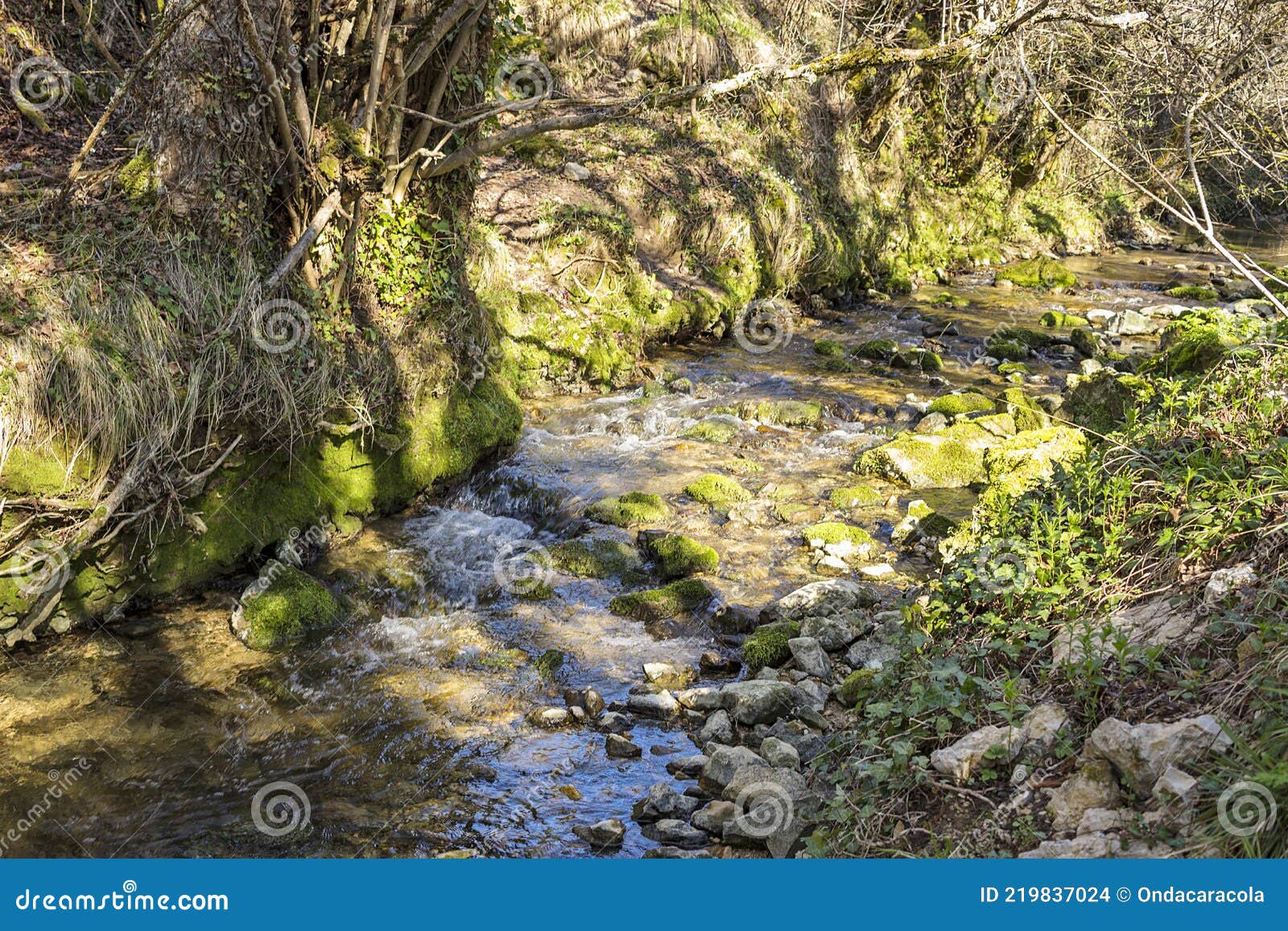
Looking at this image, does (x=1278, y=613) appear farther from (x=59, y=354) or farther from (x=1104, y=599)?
(x=59, y=354)

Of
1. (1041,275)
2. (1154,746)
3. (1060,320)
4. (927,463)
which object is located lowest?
(927,463)

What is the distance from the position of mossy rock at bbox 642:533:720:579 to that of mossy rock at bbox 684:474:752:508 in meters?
0.92

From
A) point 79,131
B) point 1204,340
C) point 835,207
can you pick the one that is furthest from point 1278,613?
point 835,207

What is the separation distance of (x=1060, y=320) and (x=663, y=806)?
12.6 m

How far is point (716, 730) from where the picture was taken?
15.3 feet

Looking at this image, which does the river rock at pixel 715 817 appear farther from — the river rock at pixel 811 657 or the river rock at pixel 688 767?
the river rock at pixel 811 657

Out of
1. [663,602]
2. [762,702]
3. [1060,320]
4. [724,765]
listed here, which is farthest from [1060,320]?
[724,765]

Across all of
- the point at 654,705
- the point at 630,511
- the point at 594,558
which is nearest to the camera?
the point at 654,705

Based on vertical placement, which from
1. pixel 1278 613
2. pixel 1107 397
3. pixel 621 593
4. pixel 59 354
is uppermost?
pixel 59 354

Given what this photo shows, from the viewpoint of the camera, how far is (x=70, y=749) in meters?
4.46

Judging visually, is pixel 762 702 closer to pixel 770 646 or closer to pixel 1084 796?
pixel 770 646

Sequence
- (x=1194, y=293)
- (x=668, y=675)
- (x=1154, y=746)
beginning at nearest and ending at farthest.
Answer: (x=1154, y=746) → (x=668, y=675) → (x=1194, y=293)

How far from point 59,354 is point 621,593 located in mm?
3642

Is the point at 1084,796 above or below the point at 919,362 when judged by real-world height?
above
